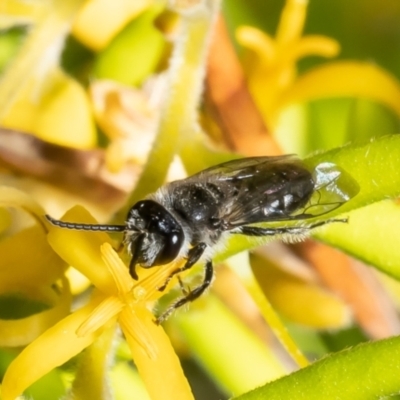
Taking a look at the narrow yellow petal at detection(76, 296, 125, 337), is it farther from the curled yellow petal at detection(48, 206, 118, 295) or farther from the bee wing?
the bee wing

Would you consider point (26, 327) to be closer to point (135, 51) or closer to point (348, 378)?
point (348, 378)

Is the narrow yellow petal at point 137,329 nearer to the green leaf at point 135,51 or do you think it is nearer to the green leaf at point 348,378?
the green leaf at point 348,378

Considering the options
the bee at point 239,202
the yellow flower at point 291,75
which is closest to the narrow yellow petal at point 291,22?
the yellow flower at point 291,75

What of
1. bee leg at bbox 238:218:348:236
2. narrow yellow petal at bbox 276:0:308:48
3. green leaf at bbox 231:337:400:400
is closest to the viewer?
green leaf at bbox 231:337:400:400

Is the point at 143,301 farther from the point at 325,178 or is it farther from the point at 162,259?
the point at 325,178

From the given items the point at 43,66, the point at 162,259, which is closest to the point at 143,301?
the point at 162,259

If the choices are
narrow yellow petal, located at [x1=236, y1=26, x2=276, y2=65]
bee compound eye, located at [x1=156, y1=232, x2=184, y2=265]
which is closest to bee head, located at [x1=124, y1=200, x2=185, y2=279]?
bee compound eye, located at [x1=156, y1=232, x2=184, y2=265]

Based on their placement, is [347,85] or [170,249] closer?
[170,249]

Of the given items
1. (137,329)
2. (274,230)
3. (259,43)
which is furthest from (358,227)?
(259,43)
